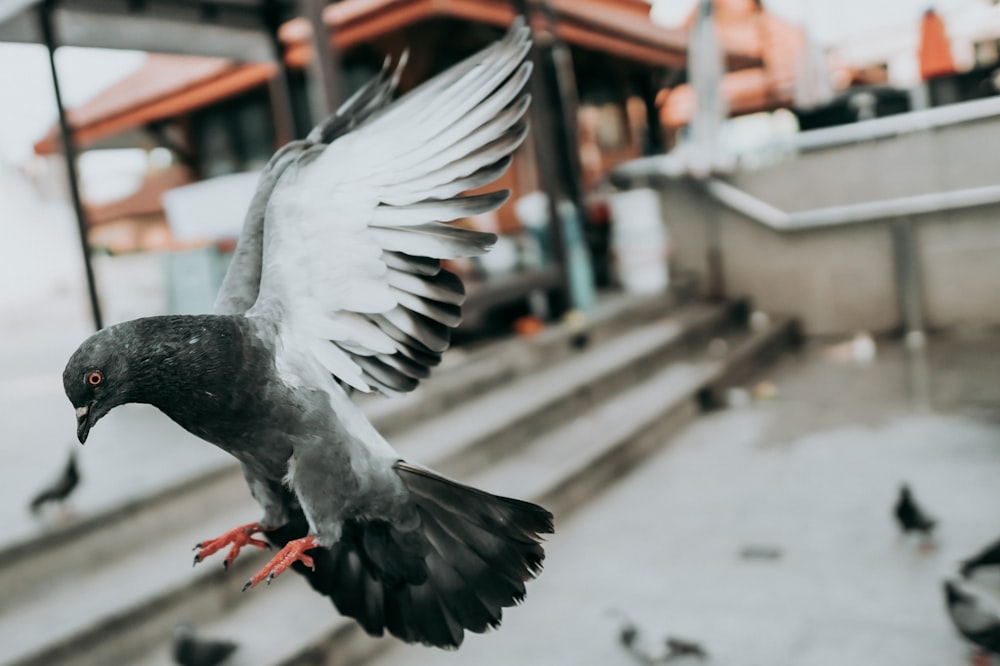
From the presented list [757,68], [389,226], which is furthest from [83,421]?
[757,68]

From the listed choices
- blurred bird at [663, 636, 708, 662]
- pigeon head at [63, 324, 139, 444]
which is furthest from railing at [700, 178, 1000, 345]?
pigeon head at [63, 324, 139, 444]

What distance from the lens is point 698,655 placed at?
2.85 metres

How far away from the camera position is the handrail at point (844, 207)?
22.0 ft

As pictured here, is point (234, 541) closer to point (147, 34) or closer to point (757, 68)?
point (147, 34)

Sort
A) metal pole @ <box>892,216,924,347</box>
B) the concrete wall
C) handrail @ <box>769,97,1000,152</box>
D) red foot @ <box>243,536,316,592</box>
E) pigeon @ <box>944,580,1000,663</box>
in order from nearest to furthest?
red foot @ <box>243,536,316,592</box>
pigeon @ <box>944,580,1000,663</box>
handrail @ <box>769,97,1000,152</box>
the concrete wall
metal pole @ <box>892,216,924,347</box>

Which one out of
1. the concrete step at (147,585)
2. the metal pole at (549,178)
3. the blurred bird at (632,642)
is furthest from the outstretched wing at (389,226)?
the metal pole at (549,178)

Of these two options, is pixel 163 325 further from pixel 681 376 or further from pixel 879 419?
pixel 681 376

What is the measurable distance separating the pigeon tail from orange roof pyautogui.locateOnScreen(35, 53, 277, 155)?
7491 millimetres

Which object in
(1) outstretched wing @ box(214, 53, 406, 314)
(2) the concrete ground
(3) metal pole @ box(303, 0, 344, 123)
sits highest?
(3) metal pole @ box(303, 0, 344, 123)

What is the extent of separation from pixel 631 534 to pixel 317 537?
141 inches

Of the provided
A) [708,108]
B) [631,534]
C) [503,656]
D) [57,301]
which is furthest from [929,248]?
[57,301]

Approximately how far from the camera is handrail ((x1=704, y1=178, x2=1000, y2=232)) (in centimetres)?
670

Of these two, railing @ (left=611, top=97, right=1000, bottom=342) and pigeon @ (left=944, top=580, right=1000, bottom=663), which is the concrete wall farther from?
pigeon @ (left=944, top=580, right=1000, bottom=663)

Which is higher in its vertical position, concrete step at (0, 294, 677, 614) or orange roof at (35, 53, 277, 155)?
orange roof at (35, 53, 277, 155)
